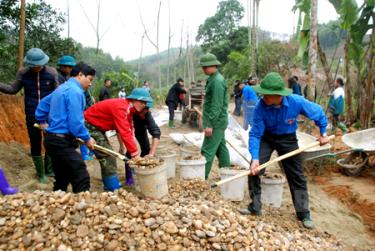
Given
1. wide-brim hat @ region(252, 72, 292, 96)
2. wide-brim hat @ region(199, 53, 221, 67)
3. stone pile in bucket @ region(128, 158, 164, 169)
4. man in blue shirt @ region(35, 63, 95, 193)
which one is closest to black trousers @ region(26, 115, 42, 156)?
man in blue shirt @ region(35, 63, 95, 193)

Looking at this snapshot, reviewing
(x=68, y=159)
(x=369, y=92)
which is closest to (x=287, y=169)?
(x=68, y=159)


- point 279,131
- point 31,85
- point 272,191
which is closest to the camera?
point 279,131

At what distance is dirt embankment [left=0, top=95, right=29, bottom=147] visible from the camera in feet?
18.1

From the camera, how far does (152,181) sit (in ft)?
11.2

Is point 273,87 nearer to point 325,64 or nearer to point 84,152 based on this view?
point 84,152

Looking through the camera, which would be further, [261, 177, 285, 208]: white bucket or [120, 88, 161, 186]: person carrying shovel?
[120, 88, 161, 186]: person carrying shovel

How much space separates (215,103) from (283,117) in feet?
3.56

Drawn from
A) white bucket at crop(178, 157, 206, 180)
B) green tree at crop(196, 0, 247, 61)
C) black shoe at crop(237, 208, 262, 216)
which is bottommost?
black shoe at crop(237, 208, 262, 216)

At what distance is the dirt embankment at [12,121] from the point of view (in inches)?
217

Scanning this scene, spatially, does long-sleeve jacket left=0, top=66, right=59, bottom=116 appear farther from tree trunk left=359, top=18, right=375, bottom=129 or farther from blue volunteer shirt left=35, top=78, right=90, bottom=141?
tree trunk left=359, top=18, right=375, bottom=129

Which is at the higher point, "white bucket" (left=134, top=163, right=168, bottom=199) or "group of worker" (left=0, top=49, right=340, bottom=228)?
"group of worker" (left=0, top=49, right=340, bottom=228)

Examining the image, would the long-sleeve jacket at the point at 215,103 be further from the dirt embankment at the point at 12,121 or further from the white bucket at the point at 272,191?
the dirt embankment at the point at 12,121

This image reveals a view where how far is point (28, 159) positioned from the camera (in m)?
5.20

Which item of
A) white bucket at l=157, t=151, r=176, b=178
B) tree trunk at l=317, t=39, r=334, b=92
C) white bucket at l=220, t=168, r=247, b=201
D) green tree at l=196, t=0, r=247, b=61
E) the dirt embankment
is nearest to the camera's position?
white bucket at l=220, t=168, r=247, b=201
